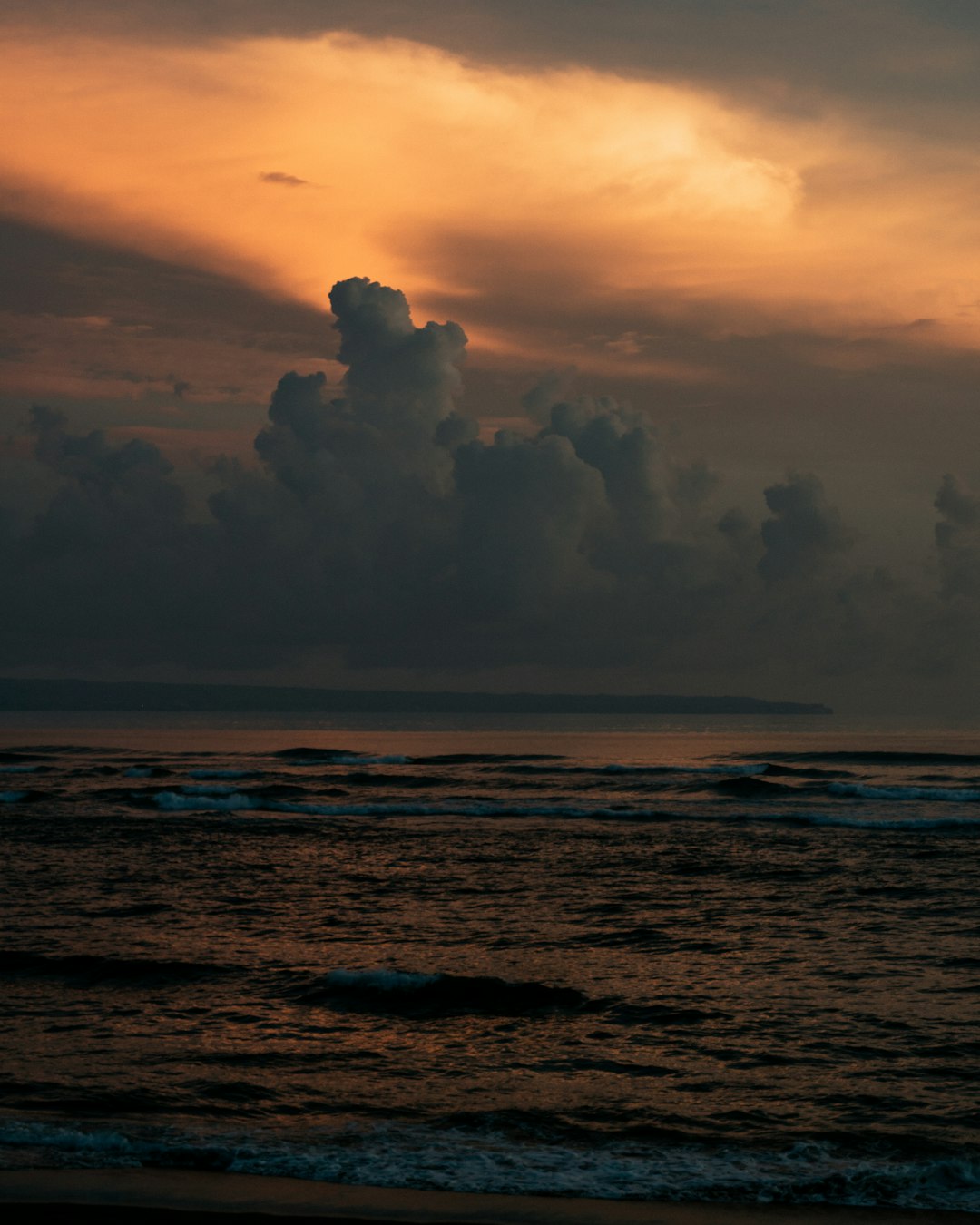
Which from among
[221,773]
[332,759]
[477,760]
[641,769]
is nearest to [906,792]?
[641,769]

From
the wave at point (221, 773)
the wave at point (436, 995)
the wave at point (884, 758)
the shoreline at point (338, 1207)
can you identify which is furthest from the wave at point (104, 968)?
the wave at point (884, 758)

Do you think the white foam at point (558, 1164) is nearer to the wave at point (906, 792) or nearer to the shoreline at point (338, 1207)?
the shoreline at point (338, 1207)

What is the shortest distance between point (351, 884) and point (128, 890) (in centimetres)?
466

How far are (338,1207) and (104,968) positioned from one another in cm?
882

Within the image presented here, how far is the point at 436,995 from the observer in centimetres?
1580

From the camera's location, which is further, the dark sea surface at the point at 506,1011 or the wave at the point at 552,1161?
the dark sea surface at the point at 506,1011

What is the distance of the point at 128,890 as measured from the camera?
24.4 metres

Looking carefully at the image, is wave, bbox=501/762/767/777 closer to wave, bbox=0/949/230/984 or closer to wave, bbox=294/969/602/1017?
wave, bbox=0/949/230/984

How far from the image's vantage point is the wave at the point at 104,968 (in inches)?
656

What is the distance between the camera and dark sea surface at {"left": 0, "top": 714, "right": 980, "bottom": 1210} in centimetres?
1049

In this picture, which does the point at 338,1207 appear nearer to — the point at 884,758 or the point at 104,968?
the point at 104,968

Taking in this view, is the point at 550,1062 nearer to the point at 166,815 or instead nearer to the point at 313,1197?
the point at 313,1197

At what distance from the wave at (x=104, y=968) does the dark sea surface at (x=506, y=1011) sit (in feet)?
0.21

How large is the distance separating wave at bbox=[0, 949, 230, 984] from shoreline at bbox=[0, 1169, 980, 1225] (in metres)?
6.83
